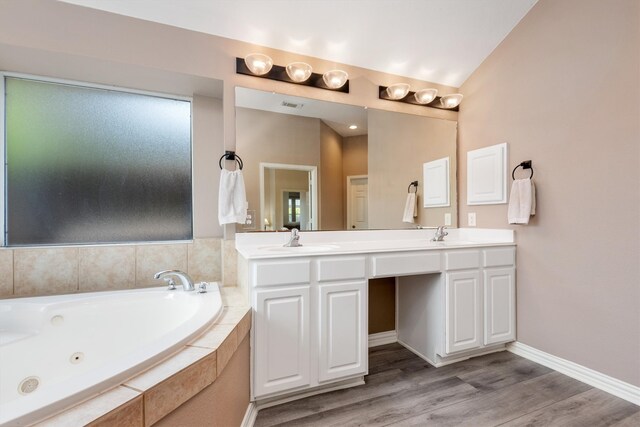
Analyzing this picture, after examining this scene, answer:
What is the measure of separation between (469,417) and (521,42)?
8.85 feet

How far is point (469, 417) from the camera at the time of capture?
60.7 inches

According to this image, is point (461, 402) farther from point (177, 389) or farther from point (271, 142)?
point (271, 142)

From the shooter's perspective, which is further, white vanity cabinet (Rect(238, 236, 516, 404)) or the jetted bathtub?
white vanity cabinet (Rect(238, 236, 516, 404))

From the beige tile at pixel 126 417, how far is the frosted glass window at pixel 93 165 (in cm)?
162

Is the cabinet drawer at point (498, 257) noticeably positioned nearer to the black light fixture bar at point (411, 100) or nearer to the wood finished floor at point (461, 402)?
the wood finished floor at point (461, 402)

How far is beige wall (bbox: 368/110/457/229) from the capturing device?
2.48 meters

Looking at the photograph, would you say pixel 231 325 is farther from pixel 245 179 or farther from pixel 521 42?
pixel 521 42

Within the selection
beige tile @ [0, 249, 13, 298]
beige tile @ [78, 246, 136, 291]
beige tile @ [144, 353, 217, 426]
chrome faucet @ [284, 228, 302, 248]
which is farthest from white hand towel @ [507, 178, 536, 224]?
beige tile @ [0, 249, 13, 298]

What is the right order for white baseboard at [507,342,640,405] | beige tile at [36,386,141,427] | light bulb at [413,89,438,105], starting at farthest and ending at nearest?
1. light bulb at [413,89,438,105]
2. white baseboard at [507,342,640,405]
3. beige tile at [36,386,141,427]

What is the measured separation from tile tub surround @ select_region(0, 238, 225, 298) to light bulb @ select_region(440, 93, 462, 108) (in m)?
2.34

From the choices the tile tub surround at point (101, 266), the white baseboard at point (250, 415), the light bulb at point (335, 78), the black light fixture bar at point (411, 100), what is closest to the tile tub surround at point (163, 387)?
the white baseboard at point (250, 415)

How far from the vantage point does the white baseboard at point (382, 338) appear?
7.95 feet

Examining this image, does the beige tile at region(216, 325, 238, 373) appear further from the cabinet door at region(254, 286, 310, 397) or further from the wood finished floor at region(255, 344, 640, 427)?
the wood finished floor at region(255, 344, 640, 427)

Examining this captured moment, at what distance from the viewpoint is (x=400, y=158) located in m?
2.59
